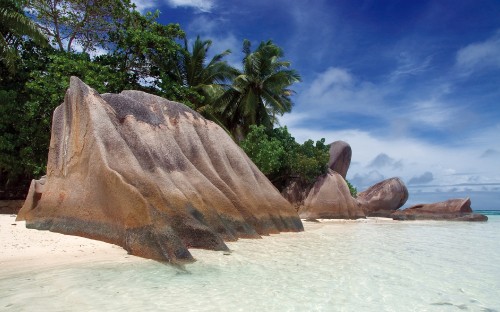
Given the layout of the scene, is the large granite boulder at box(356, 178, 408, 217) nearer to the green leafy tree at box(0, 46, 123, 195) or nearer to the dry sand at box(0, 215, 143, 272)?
the green leafy tree at box(0, 46, 123, 195)

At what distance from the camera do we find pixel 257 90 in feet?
80.6

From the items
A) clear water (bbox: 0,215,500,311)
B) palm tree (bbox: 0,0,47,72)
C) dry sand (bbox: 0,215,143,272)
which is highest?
palm tree (bbox: 0,0,47,72)

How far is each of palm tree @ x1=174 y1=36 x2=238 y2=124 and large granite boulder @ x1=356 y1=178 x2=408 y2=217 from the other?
12.4 metres

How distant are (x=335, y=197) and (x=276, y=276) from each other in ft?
52.2

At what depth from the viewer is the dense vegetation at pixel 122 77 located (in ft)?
50.6

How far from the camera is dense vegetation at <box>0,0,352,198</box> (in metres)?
15.4

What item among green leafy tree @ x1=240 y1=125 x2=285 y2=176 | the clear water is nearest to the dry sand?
the clear water

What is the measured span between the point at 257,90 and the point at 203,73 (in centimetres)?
356

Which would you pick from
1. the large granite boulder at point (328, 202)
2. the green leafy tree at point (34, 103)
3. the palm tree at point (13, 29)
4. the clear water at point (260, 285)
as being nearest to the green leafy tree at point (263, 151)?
the large granite boulder at point (328, 202)

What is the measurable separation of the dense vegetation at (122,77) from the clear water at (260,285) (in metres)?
11.9

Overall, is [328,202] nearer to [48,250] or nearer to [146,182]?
[146,182]

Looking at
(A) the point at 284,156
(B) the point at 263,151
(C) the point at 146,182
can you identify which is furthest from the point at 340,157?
(C) the point at 146,182

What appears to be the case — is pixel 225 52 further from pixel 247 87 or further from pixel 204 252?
pixel 204 252

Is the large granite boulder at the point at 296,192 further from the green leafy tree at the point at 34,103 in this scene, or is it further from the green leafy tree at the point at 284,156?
the green leafy tree at the point at 34,103
